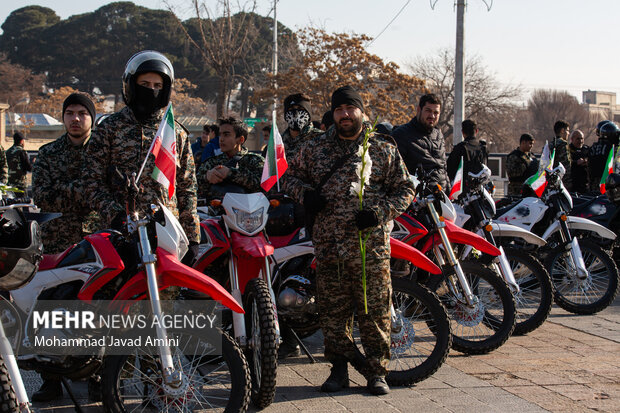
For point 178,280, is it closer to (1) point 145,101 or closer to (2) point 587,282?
(1) point 145,101

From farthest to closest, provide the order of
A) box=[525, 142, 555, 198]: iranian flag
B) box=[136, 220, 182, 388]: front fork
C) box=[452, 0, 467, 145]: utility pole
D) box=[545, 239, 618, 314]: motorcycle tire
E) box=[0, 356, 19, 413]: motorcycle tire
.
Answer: box=[452, 0, 467, 145]: utility pole → box=[545, 239, 618, 314]: motorcycle tire → box=[525, 142, 555, 198]: iranian flag → box=[136, 220, 182, 388]: front fork → box=[0, 356, 19, 413]: motorcycle tire

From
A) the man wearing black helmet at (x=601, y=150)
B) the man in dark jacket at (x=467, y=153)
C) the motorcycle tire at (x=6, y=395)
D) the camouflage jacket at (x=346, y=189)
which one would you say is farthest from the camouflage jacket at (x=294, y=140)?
the man wearing black helmet at (x=601, y=150)

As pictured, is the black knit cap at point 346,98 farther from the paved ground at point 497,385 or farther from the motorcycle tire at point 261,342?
the paved ground at point 497,385

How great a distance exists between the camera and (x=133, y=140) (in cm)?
439

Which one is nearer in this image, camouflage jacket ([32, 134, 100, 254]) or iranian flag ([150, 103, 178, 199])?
iranian flag ([150, 103, 178, 199])

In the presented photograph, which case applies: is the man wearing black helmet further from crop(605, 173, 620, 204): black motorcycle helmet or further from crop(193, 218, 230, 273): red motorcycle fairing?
crop(193, 218, 230, 273): red motorcycle fairing

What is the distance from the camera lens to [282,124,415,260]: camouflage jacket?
4898 millimetres

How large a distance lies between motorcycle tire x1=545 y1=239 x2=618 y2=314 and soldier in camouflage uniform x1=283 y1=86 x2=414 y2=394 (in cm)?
346

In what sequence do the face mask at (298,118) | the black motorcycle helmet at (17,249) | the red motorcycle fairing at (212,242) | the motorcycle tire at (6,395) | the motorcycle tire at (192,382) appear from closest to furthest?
the motorcycle tire at (6,395)
the black motorcycle helmet at (17,249)
the motorcycle tire at (192,382)
the red motorcycle fairing at (212,242)
the face mask at (298,118)

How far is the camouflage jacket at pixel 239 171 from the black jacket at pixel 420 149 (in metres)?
1.54

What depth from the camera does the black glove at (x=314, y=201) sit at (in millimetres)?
4836

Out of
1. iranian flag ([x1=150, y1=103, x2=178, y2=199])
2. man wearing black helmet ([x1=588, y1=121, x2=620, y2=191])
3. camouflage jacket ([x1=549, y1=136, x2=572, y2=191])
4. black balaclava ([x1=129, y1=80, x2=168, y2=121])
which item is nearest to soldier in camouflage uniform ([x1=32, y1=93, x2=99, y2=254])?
black balaclava ([x1=129, y1=80, x2=168, y2=121])

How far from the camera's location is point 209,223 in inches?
208

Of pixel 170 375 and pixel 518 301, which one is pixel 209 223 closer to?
pixel 170 375
